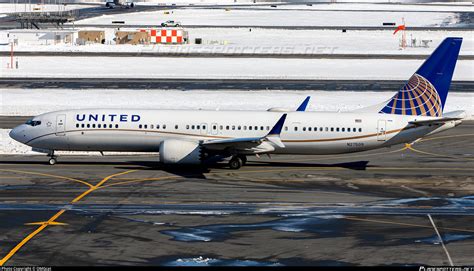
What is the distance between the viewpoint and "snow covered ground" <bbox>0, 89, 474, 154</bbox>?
272 feet

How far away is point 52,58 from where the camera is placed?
126875 millimetres

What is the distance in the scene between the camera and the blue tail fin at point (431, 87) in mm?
55438

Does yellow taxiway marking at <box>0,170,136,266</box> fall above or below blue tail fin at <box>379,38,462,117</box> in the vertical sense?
below

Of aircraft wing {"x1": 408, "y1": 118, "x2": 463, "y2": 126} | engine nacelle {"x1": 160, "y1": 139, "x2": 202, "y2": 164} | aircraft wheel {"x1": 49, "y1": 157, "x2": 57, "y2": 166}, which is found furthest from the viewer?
aircraft wheel {"x1": 49, "y1": 157, "x2": 57, "y2": 166}

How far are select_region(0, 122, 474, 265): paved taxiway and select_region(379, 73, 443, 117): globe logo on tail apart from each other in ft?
12.8

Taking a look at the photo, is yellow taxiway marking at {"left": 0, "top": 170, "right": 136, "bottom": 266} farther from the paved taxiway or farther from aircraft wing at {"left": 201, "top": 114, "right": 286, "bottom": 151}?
aircraft wing at {"left": 201, "top": 114, "right": 286, "bottom": 151}

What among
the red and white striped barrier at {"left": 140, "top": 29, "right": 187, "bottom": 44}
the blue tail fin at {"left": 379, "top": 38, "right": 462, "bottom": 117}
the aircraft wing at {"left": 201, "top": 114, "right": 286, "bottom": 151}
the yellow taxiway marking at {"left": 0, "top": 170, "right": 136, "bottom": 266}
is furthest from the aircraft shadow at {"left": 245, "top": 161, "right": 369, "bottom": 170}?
the red and white striped barrier at {"left": 140, "top": 29, "right": 187, "bottom": 44}

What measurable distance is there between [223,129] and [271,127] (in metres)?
3.21

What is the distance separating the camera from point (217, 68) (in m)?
117

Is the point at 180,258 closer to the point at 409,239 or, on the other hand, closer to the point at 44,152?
the point at 409,239

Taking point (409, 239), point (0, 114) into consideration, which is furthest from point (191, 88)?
point (409, 239)

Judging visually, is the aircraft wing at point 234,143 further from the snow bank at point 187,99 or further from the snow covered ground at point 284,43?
the snow covered ground at point 284,43

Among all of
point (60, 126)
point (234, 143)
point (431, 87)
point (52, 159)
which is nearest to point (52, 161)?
point (52, 159)

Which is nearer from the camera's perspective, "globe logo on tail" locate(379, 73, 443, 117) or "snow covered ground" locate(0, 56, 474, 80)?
"globe logo on tail" locate(379, 73, 443, 117)
